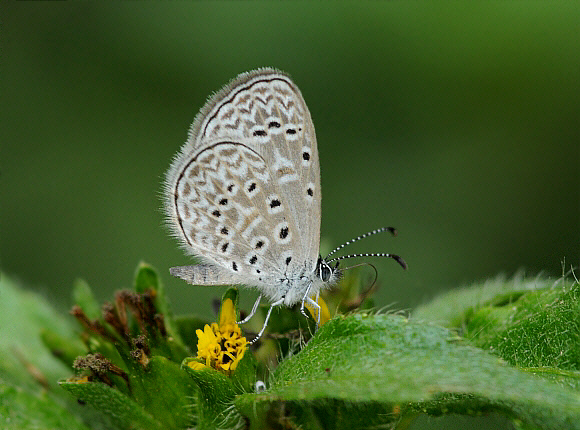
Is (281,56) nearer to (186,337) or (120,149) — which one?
(120,149)

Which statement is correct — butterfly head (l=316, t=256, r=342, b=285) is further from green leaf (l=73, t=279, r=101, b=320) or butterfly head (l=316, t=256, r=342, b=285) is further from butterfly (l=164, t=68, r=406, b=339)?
green leaf (l=73, t=279, r=101, b=320)

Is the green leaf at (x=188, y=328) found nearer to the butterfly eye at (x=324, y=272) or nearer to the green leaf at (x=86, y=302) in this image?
the green leaf at (x=86, y=302)

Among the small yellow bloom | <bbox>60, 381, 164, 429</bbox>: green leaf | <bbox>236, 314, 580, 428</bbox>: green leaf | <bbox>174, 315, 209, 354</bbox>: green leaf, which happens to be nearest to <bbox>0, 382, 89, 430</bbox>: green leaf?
<bbox>60, 381, 164, 429</bbox>: green leaf

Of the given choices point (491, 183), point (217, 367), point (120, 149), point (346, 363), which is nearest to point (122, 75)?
point (120, 149)

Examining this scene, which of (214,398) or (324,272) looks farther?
(324,272)

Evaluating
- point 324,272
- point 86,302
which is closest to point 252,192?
point 324,272

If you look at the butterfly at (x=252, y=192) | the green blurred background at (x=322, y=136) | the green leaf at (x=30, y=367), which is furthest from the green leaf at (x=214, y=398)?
the green blurred background at (x=322, y=136)

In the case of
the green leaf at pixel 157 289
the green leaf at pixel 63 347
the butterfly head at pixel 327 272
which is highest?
the green leaf at pixel 157 289

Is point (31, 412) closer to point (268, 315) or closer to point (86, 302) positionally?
point (86, 302)
